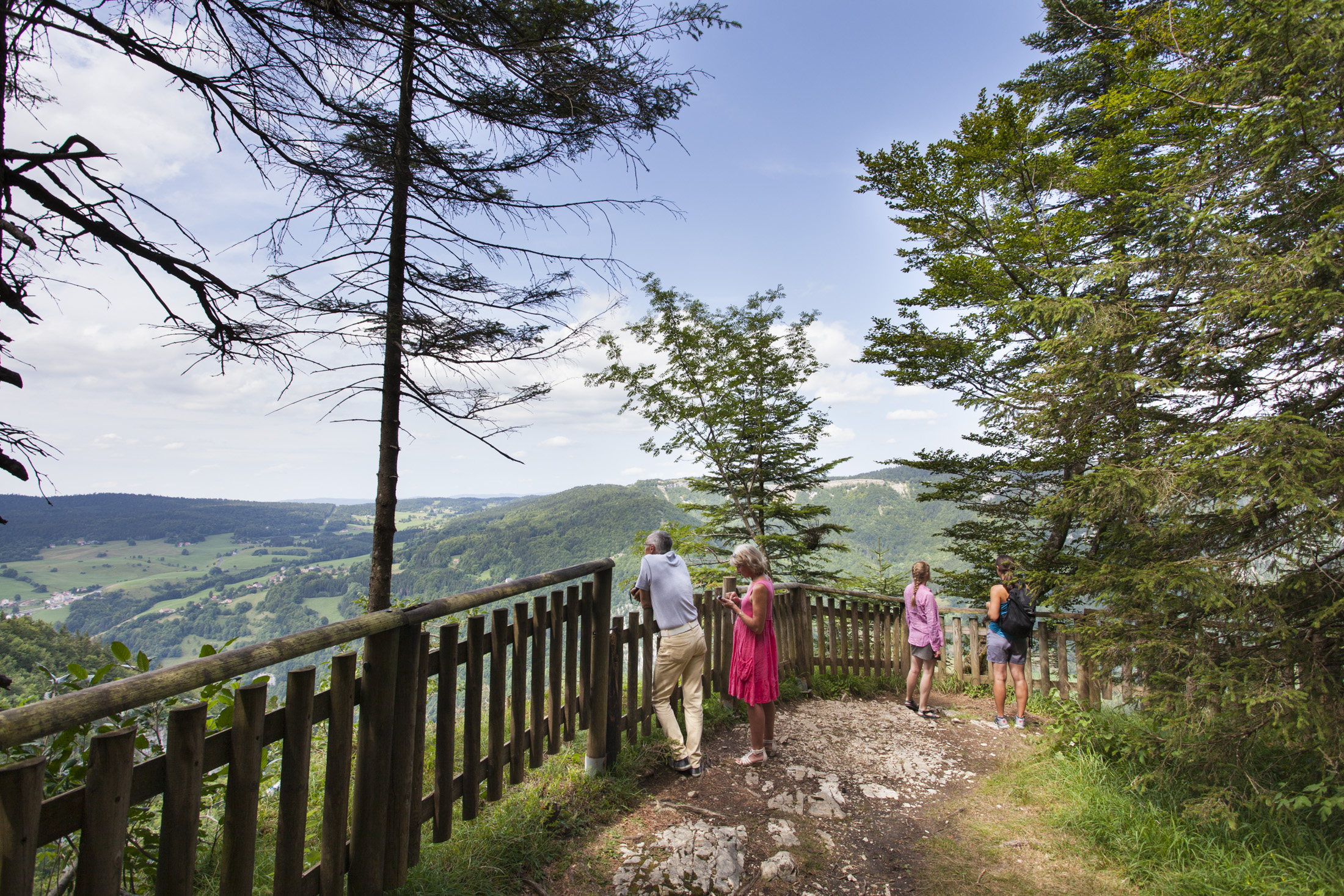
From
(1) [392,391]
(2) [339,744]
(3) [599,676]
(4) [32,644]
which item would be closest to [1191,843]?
(3) [599,676]

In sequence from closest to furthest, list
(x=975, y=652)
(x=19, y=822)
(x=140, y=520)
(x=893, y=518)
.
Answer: (x=19, y=822) < (x=975, y=652) < (x=893, y=518) < (x=140, y=520)

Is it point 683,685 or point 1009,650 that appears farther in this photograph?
point 1009,650

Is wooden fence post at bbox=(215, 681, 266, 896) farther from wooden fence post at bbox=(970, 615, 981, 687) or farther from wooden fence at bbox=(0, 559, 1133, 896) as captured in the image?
wooden fence post at bbox=(970, 615, 981, 687)

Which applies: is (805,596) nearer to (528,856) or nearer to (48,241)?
(528,856)

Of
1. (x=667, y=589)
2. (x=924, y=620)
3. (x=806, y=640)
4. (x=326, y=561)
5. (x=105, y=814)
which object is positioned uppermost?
(x=667, y=589)

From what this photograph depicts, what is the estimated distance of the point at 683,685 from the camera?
4.30 m

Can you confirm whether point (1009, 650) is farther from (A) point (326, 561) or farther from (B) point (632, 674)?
(A) point (326, 561)

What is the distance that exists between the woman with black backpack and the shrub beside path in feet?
2.35

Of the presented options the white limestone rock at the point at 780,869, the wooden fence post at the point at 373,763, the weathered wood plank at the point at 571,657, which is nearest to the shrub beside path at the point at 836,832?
the white limestone rock at the point at 780,869

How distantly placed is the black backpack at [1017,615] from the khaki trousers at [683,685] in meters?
3.62

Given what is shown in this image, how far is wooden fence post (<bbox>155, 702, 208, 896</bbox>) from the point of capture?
1.58 metres

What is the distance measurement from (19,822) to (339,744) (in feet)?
3.13

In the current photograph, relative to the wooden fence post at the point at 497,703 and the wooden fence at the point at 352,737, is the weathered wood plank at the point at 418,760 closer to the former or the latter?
the wooden fence at the point at 352,737

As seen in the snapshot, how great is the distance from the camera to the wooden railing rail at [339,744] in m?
1.40
